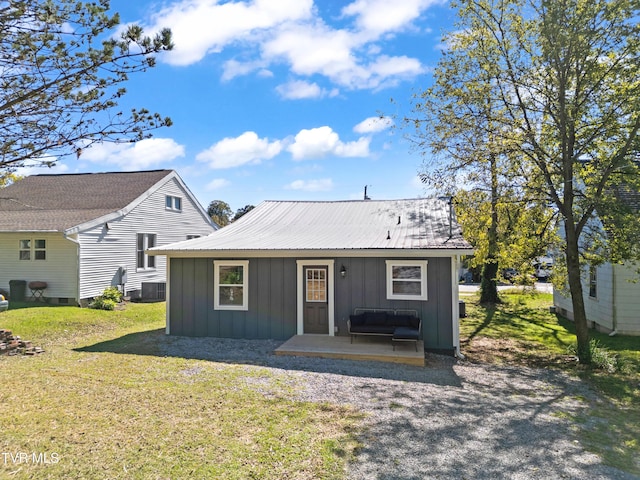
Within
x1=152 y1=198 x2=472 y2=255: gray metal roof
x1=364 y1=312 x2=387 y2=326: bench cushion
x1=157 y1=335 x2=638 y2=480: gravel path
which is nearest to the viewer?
x1=157 y1=335 x2=638 y2=480: gravel path

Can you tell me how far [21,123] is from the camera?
506 centimetres

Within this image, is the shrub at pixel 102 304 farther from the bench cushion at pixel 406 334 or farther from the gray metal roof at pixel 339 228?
the bench cushion at pixel 406 334

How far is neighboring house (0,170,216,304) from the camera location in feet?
50.2

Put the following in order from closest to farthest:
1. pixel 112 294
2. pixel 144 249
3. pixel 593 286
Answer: pixel 593 286 → pixel 112 294 → pixel 144 249

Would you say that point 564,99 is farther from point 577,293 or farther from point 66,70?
point 66,70

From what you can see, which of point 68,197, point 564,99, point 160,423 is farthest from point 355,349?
point 68,197

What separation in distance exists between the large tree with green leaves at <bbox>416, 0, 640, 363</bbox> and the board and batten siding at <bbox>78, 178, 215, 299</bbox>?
13.5m

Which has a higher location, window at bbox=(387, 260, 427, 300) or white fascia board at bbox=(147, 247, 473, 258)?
white fascia board at bbox=(147, 247, 473, 258)

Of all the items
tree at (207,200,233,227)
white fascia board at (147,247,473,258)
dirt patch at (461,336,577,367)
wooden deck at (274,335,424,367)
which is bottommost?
dirt patch at (461,336,577,367)

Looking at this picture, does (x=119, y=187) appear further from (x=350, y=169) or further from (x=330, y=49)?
(x=330, y=49)

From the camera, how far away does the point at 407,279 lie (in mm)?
9969

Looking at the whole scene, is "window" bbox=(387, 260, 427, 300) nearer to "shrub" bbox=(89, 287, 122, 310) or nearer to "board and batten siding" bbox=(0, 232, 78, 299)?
"shrub" bbox=(89, 287, 122, 310)

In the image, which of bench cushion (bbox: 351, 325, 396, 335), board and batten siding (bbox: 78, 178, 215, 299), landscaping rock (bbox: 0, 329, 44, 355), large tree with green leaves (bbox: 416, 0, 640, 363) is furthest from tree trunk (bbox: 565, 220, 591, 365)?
board and batten siding (bbox: 78, 178, 215, 299)

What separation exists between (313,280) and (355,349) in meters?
2.28
